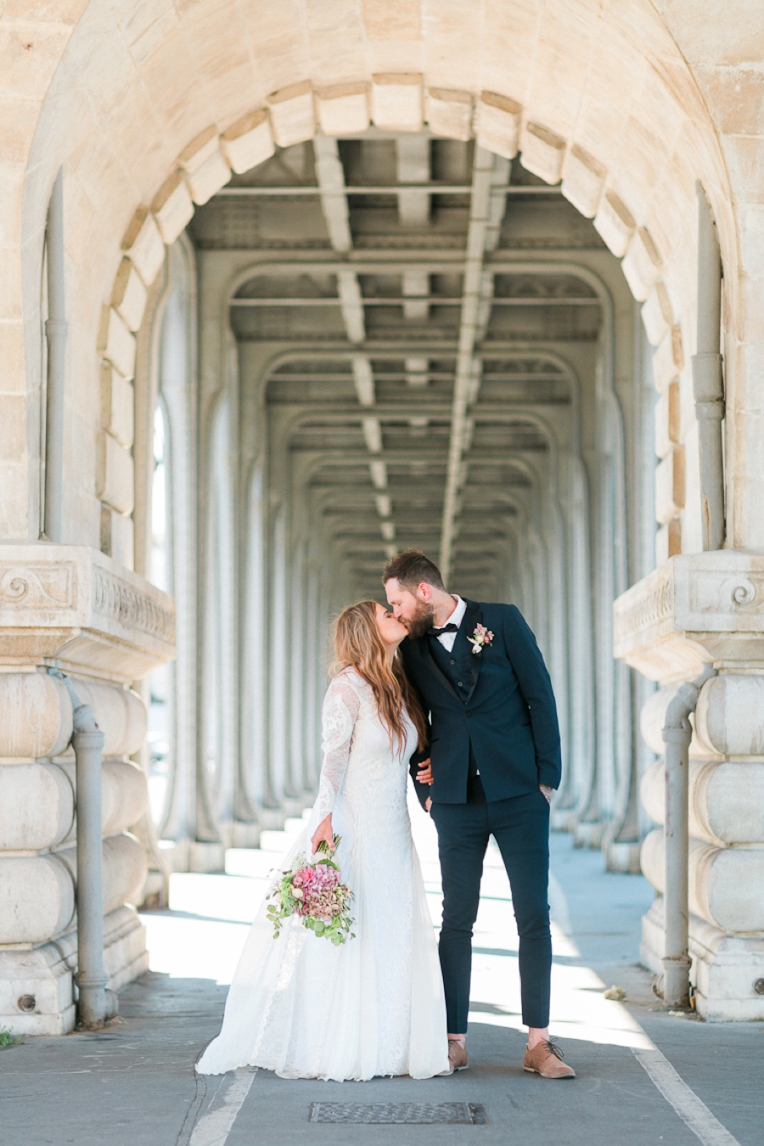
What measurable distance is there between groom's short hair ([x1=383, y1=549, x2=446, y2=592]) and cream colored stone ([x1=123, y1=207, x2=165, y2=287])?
306 cm

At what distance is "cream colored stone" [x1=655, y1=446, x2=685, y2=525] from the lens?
7633 mm

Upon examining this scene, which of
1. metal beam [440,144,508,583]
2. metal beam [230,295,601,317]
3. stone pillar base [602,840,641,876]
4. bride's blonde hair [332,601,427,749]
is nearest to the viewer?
bride's blonde hair [332,601,427,749]

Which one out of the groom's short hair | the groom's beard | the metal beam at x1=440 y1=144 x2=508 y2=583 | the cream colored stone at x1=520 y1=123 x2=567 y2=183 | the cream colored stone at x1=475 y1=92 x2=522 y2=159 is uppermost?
the metal beam at x1=440 y1=144 x2=508 y2=583

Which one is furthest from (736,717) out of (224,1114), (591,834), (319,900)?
(591,834)

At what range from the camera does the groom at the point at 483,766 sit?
214 inches

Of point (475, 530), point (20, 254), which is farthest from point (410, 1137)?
point (475, 530)

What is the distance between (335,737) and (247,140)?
13.8 ft

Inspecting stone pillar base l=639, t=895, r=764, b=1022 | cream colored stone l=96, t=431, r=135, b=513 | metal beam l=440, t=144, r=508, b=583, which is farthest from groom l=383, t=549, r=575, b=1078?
metal beam l=440, t=144, r=508, b=583

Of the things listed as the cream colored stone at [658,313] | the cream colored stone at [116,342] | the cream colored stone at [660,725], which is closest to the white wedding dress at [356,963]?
the cream colored stone at [660,725]

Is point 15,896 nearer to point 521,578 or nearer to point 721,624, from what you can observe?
point 721,624

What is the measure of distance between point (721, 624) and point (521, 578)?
29753mm

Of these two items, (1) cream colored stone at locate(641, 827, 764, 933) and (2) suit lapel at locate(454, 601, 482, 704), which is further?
(1) cream colored stone at locate(641, 827, 764, 933)

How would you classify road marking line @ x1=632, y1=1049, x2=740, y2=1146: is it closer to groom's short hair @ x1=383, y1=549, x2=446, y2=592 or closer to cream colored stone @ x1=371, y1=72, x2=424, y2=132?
groom's short hair @ x1=383, y1=549, x2=446, y2=592

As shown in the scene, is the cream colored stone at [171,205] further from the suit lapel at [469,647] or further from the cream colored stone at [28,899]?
the cream colored stone at [28,899]
